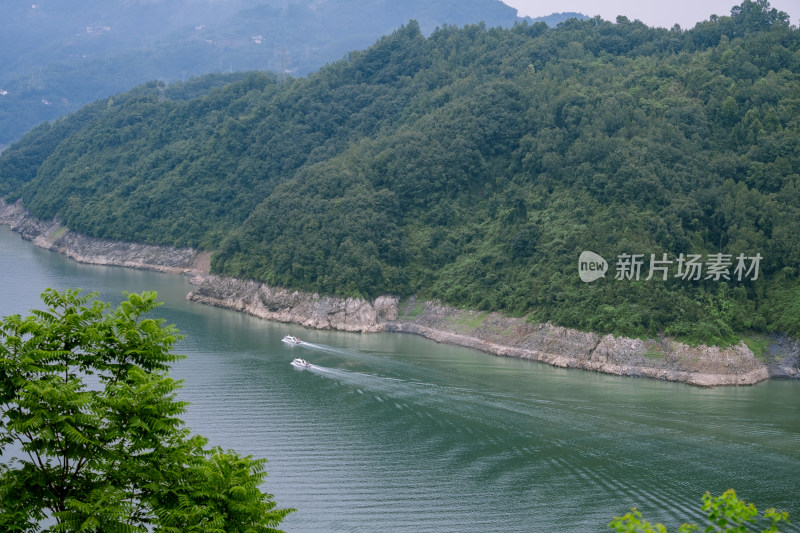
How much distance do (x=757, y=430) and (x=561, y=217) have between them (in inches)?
776

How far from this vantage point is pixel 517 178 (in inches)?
2121

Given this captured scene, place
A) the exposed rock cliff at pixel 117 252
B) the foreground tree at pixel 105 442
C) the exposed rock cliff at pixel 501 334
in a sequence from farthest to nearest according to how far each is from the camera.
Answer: the exposed rock cliff at pixel 117 252 → the exposed rock cliff at pixel 501 334 → the foreground tree at pixel 105 442

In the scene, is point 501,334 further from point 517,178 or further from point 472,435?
point 472,435

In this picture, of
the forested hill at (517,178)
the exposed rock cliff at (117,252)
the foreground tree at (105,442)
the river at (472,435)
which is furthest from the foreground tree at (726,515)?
the exposed rock cliff at (117,252)

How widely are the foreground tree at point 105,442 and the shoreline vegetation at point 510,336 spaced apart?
29.8 meters

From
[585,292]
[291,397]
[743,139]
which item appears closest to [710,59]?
[743,139]

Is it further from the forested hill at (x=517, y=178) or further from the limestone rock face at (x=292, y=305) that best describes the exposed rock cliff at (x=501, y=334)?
the forested hill at (x=517, y=178)

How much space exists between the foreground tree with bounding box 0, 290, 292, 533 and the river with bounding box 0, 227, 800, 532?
412 inches

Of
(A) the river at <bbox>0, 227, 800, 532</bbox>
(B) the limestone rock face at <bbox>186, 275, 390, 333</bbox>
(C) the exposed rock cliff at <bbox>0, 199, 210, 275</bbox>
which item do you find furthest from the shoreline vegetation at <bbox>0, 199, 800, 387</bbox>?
(A) the river at <bbox>0, 227, 800, 532</bbox>

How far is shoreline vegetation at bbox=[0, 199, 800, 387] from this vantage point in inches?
1513

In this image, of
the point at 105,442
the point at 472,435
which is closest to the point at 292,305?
the point at 472,435

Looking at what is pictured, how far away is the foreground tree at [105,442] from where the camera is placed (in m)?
11.3

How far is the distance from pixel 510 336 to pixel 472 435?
14.6 m

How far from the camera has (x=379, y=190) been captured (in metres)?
56.5
